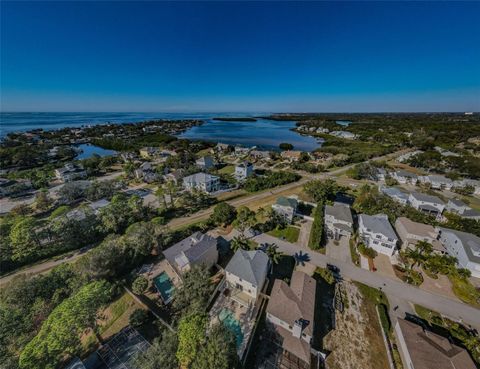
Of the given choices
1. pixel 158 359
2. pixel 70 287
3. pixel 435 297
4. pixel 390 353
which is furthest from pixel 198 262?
pixel 435 297

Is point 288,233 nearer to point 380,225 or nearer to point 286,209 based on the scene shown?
point 286,209

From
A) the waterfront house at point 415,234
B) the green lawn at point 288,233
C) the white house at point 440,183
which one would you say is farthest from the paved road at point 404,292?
the white house at point 440,183

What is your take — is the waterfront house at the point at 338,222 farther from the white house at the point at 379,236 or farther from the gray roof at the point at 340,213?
the white house at the point at 379,236

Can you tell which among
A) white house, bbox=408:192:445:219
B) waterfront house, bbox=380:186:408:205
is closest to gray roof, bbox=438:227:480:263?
white house, bbox=408:192:445:219

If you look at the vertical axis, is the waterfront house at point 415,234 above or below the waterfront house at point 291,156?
above

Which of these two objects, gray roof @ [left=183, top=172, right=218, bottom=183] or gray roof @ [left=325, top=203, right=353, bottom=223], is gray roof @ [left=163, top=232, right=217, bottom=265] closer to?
gray roof @ [left=325, top=203, right=353, bottom=223]

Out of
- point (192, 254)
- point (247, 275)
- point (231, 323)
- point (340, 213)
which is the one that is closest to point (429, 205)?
point (340, 213)
